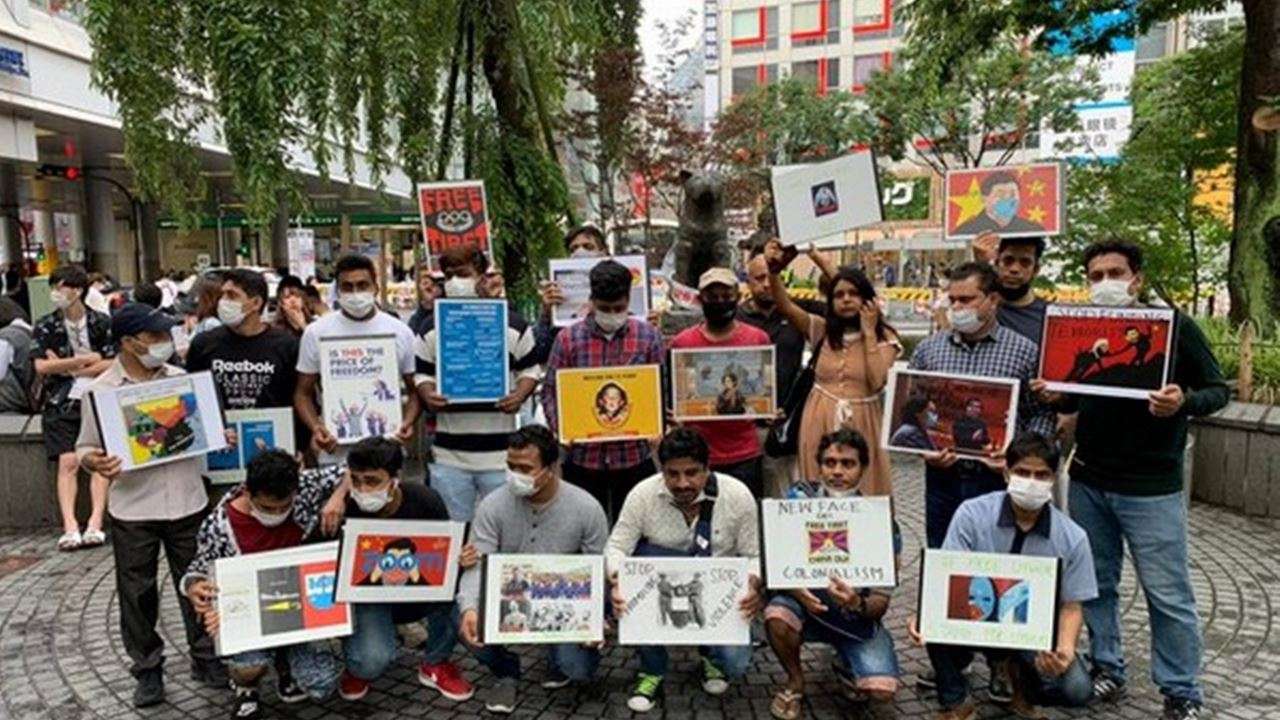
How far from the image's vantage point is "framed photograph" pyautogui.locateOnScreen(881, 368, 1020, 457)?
414 centimetres

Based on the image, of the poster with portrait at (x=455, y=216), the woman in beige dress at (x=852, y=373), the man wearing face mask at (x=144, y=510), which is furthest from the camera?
the poster with portrait at (x=455, y=216)

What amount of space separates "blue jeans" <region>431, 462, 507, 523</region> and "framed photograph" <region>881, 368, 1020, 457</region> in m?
2.08

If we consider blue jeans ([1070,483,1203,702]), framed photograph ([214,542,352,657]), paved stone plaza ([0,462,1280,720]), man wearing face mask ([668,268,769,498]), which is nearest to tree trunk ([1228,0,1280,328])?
paved stone plaza ([0,462,1280,720])

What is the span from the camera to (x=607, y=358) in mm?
4719

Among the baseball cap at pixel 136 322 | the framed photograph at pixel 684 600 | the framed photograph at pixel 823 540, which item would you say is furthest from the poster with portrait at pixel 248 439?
the framed photograph at pixel 823 540

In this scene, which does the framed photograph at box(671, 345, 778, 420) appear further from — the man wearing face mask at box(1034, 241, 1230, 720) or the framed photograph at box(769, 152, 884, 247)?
the man wearing face mask at box(1034, 241, 1230, 720)

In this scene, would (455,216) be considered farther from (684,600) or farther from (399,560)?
(684,600)

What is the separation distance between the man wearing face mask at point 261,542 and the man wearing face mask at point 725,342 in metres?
1.99

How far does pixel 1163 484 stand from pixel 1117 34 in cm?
917

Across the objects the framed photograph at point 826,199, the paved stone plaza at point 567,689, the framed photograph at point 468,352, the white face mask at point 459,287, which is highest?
the framed photograph at point 826,199

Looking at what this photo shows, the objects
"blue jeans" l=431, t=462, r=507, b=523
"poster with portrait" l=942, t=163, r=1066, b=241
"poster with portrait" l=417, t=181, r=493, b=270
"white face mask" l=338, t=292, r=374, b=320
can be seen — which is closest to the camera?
"white face mask" l=338, t=292, r=374, b=320

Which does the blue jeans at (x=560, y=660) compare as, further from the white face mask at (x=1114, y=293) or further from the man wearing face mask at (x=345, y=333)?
the white face mask at (x=1114, y=293)

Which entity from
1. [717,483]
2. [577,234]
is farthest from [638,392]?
[577,234]

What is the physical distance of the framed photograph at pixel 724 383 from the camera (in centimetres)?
467
